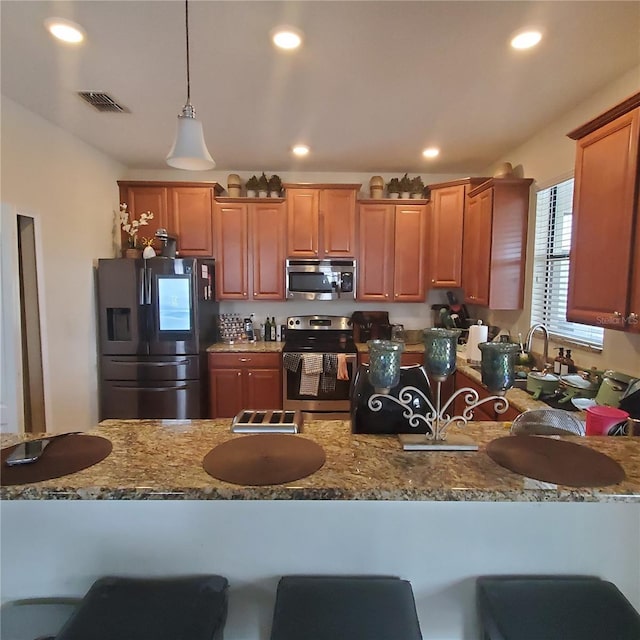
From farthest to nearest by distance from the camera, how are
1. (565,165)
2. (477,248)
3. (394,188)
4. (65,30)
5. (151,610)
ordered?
(394,188) < (477,248) < (565,165) < (65,30) < (151,610)

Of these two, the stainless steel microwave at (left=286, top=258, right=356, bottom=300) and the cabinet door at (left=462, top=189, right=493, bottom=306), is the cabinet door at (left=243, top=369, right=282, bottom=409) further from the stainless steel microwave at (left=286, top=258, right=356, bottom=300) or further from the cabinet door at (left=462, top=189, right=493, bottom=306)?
the cabinet door at (left=462, top=189, right=493, bottom=306)

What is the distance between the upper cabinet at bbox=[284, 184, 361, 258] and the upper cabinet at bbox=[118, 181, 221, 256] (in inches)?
31.2

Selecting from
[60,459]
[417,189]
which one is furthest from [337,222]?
[60,459]

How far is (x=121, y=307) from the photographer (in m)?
3.51

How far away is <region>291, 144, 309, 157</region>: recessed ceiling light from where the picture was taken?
3493 millimetres

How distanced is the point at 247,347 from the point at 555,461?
3.14 meters

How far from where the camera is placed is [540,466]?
113cm

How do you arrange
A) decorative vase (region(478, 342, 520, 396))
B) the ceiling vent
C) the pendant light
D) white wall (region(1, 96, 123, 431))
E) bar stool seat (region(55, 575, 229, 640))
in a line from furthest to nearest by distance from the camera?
white wall (region(1, 96, 123, 431)) → the ceiling vent → the pendant light → decorative vase (region(478, 342, 520, 396)) → bar stool seat (region(55, 575, 229, 640))

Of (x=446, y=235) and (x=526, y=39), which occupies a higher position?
(x=526, y=39)

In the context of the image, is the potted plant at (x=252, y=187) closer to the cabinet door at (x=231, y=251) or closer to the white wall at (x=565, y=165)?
the cabinet door at (x=231, y=251)

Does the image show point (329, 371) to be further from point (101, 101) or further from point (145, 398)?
point (101, 101)

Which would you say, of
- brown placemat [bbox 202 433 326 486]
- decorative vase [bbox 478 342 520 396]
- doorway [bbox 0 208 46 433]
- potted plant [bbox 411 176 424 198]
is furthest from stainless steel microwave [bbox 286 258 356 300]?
decorative vase [bbox 478 342 520 396]

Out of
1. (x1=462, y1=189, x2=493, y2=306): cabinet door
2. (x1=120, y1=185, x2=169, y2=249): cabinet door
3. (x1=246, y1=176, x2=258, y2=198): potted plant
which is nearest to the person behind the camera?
(x1=462, y1=189, x2=493, y2=306): cabinet door

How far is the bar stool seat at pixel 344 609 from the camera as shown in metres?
1.00
